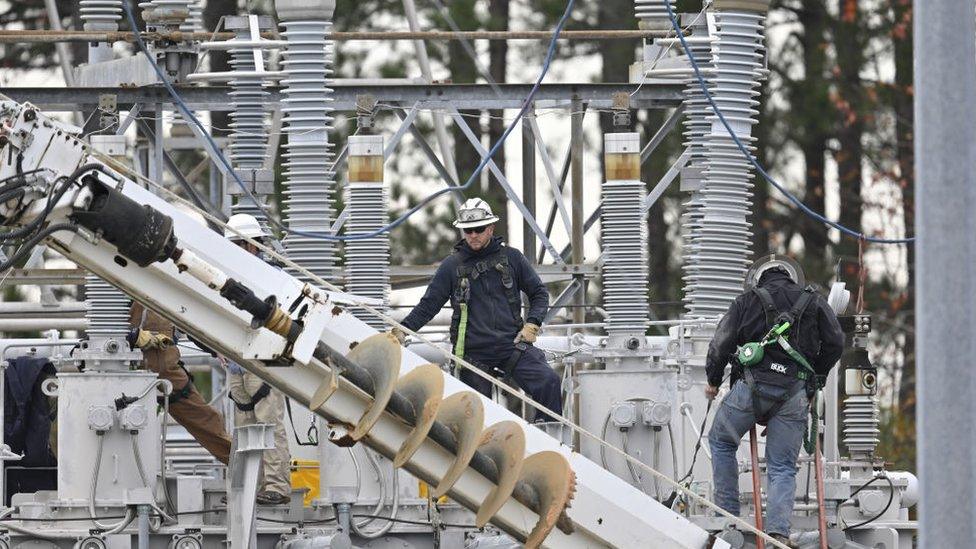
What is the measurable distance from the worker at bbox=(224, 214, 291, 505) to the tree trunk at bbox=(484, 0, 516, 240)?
15.2 metres

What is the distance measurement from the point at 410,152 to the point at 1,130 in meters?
21.0

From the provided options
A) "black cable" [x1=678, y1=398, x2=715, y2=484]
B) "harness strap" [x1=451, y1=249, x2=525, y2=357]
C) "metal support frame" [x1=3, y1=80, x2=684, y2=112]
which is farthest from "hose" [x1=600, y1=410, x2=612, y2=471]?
"metal support frame" [x1=3, y1=80, x2=684, y2=112]

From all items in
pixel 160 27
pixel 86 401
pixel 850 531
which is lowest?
pixel 850 531

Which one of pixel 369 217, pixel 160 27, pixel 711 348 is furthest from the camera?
pixel 160 27

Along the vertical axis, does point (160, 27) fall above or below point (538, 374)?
above

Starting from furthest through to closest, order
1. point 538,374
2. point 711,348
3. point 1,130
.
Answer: point 538,374, point 711,348, point 1,130

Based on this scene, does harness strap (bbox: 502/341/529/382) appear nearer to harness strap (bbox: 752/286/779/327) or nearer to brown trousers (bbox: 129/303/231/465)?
harness strap (bbox: 752/286/779/327)

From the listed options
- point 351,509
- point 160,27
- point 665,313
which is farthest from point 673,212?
point 351,509

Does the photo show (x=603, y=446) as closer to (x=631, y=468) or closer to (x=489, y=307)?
(x=631, y=468)

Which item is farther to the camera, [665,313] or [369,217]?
[665,313]

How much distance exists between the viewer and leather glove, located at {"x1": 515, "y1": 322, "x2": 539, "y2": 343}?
1494 cm

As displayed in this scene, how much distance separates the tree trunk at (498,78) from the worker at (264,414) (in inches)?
598

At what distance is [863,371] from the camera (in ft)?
52.5

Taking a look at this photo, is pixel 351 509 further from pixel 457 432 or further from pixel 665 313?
pixel 665 313
